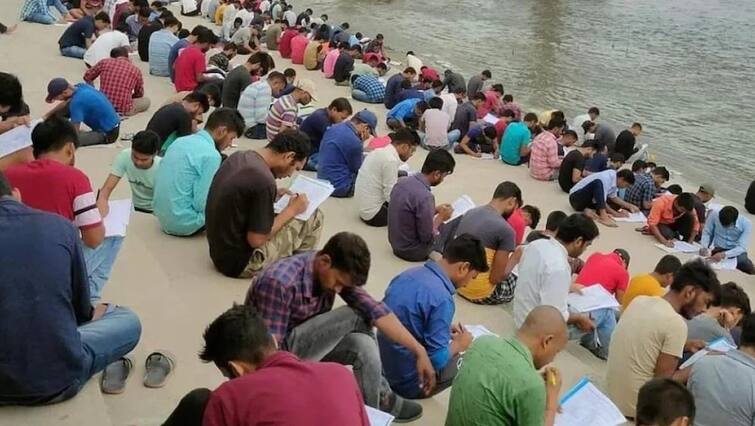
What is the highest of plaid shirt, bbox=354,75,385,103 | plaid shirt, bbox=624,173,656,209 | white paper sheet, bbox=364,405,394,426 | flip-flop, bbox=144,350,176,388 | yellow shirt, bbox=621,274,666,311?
white paper sheet, bbox=364,405,394,426

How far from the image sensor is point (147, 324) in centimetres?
557

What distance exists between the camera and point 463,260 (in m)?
4.76

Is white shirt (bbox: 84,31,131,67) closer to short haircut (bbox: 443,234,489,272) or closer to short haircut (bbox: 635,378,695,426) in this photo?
short haircut (bbox: 443,234,489,272)

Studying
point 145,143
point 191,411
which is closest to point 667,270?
point 191,411

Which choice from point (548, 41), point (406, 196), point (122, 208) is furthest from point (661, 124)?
point (122, 208)

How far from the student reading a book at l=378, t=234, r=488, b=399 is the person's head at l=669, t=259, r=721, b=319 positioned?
1571 millimetres

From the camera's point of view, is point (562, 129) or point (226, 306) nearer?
point (226, 306)

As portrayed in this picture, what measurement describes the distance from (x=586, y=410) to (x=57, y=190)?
3418mm

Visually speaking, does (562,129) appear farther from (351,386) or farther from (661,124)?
(351,386)

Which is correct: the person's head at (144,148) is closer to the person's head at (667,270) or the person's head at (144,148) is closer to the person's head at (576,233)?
the person's head at (576,233)

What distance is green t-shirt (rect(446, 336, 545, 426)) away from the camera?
369 centimetres

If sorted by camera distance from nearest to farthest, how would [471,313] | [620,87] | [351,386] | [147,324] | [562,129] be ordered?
1. [351,386]
2. [147,324]
3. [471,313]
4. [562,129]
5. [620,87]

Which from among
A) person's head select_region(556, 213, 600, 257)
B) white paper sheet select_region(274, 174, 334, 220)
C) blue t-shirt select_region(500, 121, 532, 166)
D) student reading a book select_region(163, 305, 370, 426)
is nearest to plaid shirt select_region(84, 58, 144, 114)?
white paper sheet select_region(274, 174, 334, 220)

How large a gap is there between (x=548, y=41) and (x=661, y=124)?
11.7 metres
